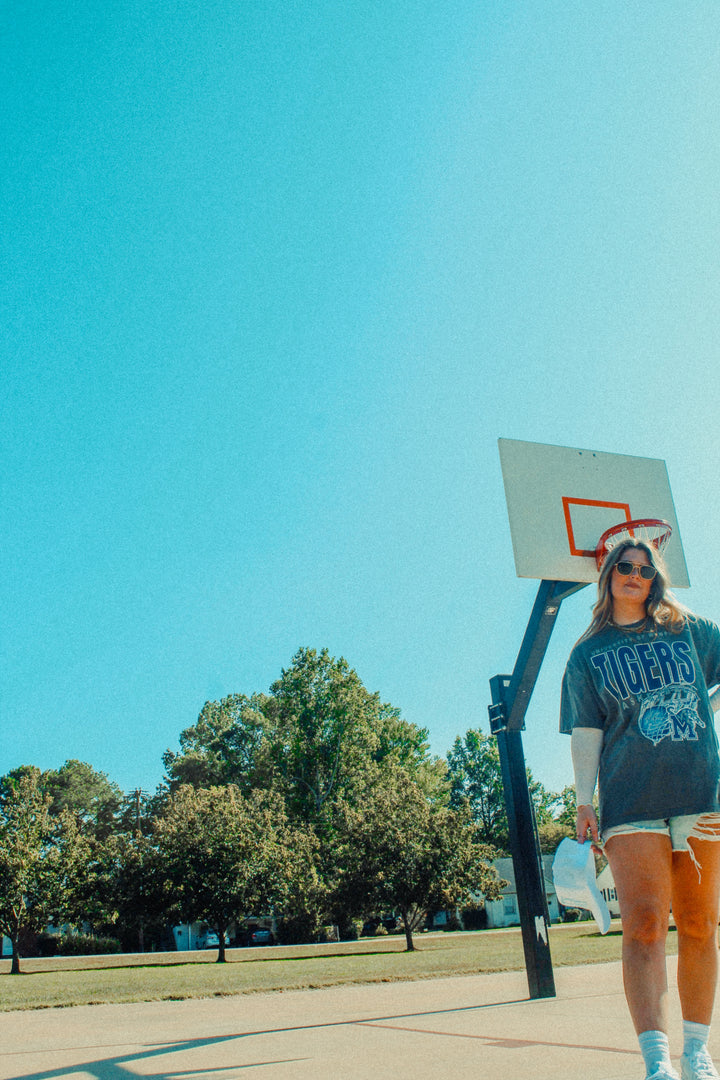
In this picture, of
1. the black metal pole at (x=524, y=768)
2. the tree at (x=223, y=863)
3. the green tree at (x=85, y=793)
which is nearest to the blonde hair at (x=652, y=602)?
the black metal pole at (x=524, y=768)

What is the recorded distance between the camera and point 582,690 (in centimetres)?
284

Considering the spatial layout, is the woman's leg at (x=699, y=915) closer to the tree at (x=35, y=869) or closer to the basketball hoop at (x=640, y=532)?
the basketball hoop at (x=640, y=532)

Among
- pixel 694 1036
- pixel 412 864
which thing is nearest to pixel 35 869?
pixel 412 864

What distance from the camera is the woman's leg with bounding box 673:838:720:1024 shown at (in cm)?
252

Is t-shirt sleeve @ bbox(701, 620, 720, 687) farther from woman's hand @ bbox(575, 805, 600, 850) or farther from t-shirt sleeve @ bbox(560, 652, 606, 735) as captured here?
woman's hand @ bbox(575, 805, 600, 850)

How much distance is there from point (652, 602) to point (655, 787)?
701 millimetres

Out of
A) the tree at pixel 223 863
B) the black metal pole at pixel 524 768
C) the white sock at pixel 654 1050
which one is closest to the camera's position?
the white sock at pixel 654 1050

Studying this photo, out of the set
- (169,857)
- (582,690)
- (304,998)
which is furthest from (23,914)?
(582,690)

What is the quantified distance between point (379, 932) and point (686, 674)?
53650 mm

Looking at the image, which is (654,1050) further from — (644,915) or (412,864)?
(412,864)

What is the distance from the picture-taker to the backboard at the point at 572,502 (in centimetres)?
663

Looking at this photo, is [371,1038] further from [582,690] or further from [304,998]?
[304,998]

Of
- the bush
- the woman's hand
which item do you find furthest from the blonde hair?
the bush

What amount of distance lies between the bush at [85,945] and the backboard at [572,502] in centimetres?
4680
